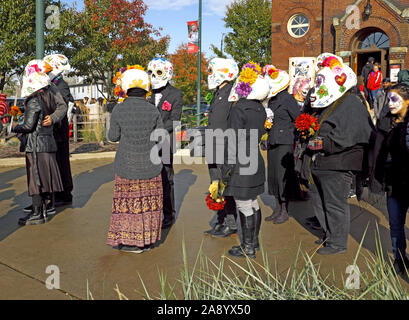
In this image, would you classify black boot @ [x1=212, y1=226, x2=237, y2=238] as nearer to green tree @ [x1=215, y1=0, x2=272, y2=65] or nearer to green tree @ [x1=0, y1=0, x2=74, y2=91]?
green tree @ [x1=0, y1=0, x2=74, y2=91]

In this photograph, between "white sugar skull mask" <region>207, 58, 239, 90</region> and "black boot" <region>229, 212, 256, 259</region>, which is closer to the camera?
"black boot" <region>229, 212, 256, 259</region>

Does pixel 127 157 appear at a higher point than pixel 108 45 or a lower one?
lower

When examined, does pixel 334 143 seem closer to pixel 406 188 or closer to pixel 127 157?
pixel 406 188

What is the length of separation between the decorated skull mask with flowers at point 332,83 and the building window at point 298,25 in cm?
2083

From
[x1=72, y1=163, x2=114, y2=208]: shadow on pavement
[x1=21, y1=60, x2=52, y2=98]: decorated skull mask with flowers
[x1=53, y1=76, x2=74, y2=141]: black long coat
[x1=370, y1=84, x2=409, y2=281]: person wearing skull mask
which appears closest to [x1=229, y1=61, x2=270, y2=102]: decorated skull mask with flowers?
[x1=370, y1=84, x2=409, y2=281]: person wearing skull mask

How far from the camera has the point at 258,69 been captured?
450cm

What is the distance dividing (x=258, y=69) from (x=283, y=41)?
21565mm

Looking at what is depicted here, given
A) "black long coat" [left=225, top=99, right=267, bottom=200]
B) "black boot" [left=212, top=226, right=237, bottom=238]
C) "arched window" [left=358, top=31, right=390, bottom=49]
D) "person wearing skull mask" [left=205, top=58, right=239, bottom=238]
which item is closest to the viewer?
"black long coat" [left=225, top=99, right=267, bottom=200]

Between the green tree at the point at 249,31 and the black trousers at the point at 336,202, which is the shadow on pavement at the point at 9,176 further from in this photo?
the green tree at the point at 249,31

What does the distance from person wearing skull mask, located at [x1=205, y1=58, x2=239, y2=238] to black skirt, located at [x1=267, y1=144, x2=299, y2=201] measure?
803 millimetres

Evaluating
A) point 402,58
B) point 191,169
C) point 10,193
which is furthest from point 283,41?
point 10,193

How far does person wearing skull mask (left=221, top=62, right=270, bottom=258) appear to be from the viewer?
4363 millimetres

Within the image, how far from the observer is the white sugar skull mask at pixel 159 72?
5.67 meters

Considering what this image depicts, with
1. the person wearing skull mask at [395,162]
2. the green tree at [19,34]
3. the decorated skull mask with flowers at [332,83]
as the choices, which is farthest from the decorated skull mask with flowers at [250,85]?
the green tree at [19,34]
